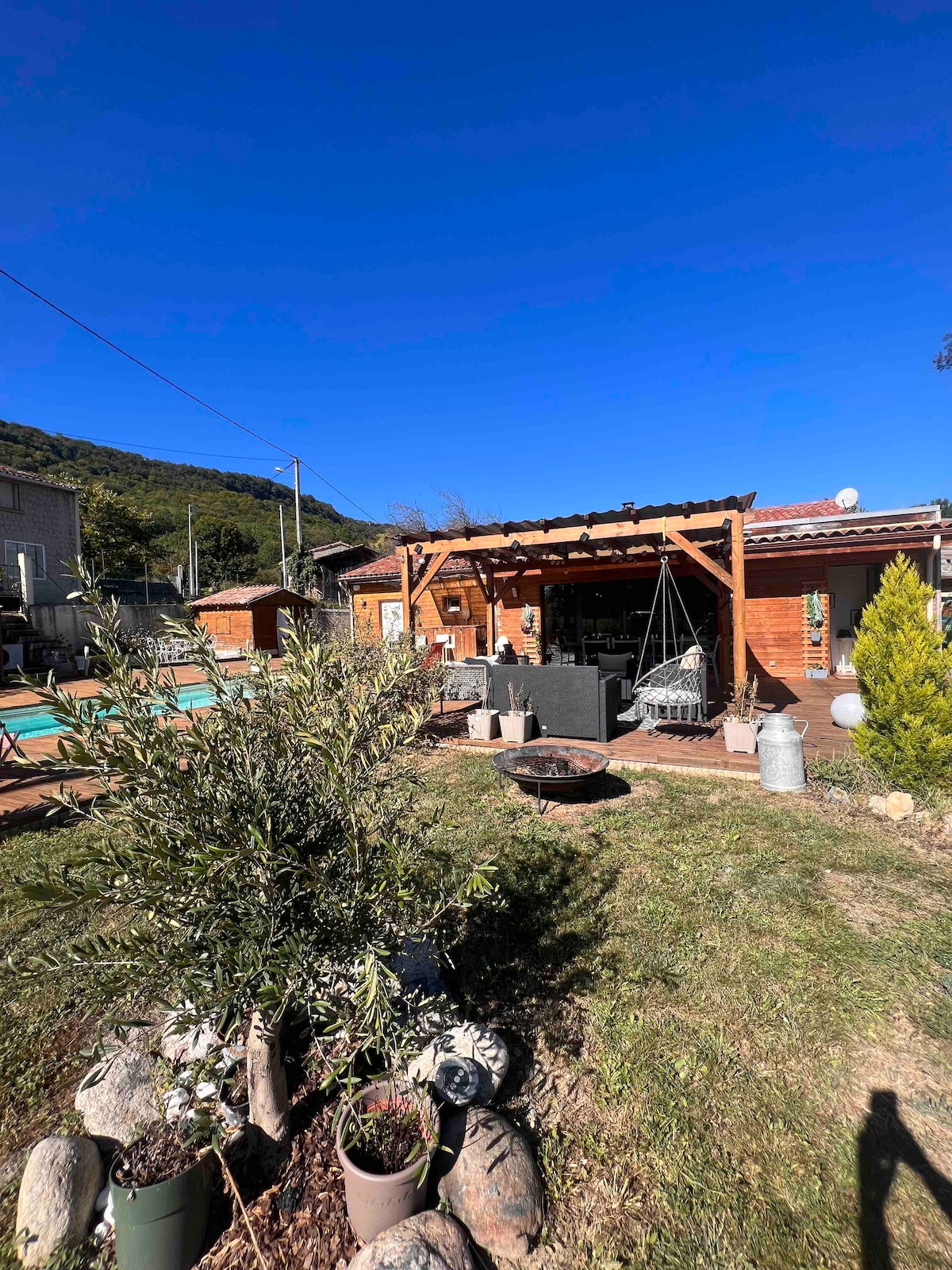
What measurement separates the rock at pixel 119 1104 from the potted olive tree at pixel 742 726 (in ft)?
20.3

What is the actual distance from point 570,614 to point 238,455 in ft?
59.8

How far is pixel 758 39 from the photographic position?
9148mm

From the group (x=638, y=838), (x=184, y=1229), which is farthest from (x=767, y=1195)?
(x=638, y=838)

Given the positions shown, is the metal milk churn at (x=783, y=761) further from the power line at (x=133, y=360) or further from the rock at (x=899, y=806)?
the power line at (x=133, y=360)

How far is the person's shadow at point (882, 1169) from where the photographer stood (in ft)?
5.38

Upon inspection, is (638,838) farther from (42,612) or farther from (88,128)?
(42,612)

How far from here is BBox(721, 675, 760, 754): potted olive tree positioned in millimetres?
6336

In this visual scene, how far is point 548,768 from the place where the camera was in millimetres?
4934

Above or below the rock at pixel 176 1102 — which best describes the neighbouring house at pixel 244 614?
above

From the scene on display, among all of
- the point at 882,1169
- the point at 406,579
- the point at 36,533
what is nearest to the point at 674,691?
the point at 406,579

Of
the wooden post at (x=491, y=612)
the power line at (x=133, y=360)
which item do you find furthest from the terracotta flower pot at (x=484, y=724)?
the power line at (x=133, y=360)

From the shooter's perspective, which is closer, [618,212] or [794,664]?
[794,664]

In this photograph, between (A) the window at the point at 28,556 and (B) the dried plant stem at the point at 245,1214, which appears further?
(A) the window at the point at 28,556

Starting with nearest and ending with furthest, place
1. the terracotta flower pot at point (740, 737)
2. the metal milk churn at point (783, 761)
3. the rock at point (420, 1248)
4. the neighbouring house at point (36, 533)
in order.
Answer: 1. the rock at point (420, 1248)
2. the metal milk churn at point (783, 761)
3. the terracotta flower pot at point (740, 737)
4. the neighbouring house at point (36, 533)
